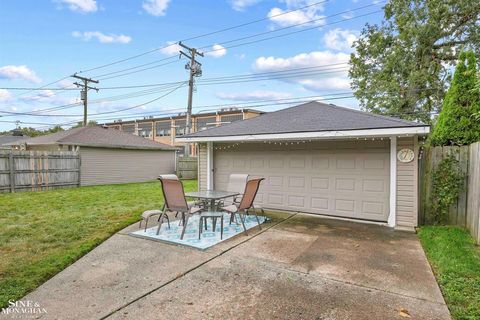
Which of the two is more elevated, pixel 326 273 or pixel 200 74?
pixel 200 74

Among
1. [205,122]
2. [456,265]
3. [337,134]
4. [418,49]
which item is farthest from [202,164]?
[205,122]

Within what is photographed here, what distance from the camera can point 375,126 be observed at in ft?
18.4

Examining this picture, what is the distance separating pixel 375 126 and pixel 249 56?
13.5 metres

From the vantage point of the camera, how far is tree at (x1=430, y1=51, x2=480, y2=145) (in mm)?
5938

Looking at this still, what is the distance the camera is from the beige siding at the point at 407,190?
5711mm

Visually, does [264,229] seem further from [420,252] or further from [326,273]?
[420,252]

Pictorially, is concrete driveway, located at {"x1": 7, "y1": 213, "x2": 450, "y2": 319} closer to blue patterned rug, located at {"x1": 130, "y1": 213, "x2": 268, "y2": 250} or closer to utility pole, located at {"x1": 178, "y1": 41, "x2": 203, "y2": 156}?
blue patterned rug, located at {"x1": 130, "y1": 213, "x2": 268, "y2": 250}

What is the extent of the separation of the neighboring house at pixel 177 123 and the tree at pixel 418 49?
55.6 ft

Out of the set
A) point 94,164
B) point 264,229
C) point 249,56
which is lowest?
point 264,229

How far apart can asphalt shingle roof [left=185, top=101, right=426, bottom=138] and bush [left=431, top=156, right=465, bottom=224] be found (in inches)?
44.1

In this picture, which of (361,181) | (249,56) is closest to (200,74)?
(249,56)

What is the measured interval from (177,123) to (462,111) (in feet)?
111

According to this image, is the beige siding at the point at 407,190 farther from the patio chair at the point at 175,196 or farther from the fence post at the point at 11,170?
the fence post at the point at 11,170

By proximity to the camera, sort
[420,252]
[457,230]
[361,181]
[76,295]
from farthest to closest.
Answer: [361,181] < [457,230] < [420,252] < [76,295]
